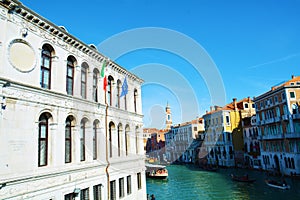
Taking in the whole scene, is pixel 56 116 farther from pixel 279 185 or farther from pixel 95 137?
pixel 279 185

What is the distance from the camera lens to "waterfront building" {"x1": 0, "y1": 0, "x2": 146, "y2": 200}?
801 cm

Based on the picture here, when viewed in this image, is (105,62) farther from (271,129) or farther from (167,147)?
(167,147)

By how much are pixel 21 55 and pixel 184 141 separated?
→ 5400 cm

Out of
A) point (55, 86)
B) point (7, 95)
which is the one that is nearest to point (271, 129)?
point (55, 86)

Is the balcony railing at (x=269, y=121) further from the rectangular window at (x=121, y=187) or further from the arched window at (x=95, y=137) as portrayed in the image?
the arched window at (x=95, y=137)

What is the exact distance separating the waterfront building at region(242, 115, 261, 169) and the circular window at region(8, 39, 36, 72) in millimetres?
36515

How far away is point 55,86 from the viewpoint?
10055 mm

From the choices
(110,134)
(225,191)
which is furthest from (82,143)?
(225,191)

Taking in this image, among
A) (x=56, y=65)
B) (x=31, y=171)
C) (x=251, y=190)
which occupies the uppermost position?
(x=56, y=65)

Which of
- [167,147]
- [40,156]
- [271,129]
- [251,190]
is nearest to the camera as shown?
[40,156]

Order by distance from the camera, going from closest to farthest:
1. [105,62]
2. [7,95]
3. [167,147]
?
[7,95], [105,62], [167,147]

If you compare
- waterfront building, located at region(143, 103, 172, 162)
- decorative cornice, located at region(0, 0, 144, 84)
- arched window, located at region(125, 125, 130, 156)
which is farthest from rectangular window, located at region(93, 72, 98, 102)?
waterfront building, located at region(143, 103, 172, 162)

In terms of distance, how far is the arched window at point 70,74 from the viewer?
11052 millimetres

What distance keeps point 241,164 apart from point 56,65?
38733 mm
